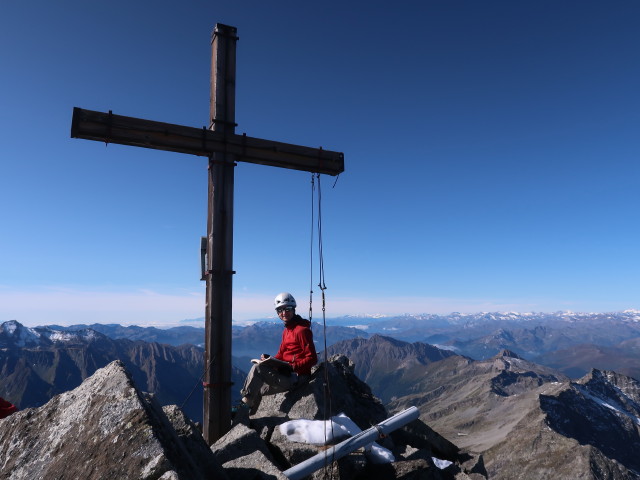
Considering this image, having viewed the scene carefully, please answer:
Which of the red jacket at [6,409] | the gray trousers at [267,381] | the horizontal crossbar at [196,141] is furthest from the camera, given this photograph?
the gray trousers at [267,381]

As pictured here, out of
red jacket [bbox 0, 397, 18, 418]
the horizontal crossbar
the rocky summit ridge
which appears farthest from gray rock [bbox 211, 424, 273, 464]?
the horizontal crossbar

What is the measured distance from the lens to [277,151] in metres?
11.4

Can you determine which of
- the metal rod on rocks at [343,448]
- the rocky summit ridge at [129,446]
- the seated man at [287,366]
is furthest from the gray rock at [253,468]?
the seated man at [287,366]

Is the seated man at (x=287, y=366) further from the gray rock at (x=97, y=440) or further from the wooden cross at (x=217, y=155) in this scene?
the gray rock at (x=97, y=440)

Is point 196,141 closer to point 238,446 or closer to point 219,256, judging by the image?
point 219,256

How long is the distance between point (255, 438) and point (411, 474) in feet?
9.68

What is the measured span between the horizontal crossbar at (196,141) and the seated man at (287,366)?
153 inches

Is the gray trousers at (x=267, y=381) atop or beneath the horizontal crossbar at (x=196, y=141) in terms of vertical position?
beneath

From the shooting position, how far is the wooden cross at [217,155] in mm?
9750

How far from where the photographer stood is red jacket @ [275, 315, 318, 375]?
37.5ft

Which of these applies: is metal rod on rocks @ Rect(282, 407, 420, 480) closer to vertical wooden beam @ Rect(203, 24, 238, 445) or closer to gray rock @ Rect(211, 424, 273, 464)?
gray rock @ Rect(211, 424, 273, 464)

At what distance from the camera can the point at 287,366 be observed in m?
11.4

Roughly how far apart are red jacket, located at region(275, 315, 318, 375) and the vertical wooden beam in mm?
1947

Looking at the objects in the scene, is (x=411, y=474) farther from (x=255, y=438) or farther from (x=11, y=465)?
(x=11, y=465)
